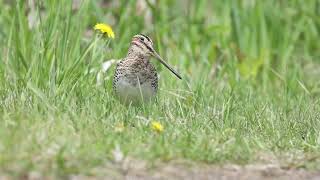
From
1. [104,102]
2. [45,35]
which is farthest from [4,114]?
[45,35]

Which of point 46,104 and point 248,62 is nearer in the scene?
point 46,104

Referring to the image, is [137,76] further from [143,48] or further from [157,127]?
[157,127]

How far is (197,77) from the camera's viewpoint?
24.6 ft

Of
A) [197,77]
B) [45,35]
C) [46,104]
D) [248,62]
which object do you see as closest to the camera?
[46,104]

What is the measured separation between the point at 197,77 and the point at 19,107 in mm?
2386

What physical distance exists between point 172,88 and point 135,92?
946mm

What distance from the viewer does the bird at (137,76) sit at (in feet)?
20.2

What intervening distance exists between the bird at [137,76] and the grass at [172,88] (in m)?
0.10

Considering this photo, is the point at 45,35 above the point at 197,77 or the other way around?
above

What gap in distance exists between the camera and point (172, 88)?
7.06 meters

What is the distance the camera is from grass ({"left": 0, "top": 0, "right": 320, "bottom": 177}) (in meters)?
4.64

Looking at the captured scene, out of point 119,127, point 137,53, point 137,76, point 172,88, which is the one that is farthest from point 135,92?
point 119,127

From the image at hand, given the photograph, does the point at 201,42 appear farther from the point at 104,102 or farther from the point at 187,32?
the point at 104,102

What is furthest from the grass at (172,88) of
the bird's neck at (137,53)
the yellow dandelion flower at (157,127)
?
the bird's neck at (137,53)
